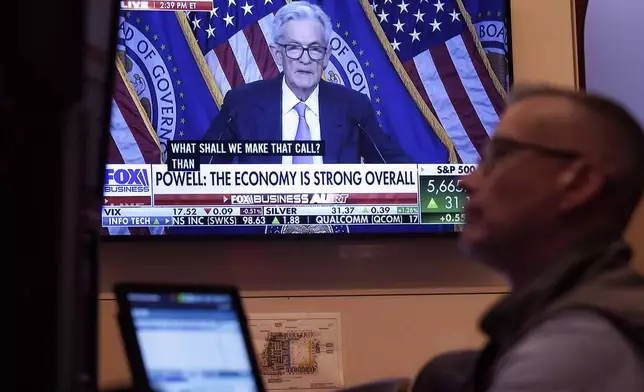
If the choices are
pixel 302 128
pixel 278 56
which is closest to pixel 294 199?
pixel 302 128

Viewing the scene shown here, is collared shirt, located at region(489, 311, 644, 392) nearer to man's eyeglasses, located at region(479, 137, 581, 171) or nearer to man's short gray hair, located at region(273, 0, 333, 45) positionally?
man's eyeglasses, located at region(479, 137, 581, 171)

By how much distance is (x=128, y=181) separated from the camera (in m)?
2.33

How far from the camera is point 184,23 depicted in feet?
8.00

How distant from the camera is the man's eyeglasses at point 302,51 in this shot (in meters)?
2.46

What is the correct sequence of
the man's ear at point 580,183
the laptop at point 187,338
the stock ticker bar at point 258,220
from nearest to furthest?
1. the laptop at point 187,338
2. the man's ear at point 580,183
3. the stock ticker bar at point 258,220

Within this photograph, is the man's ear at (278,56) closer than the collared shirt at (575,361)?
No

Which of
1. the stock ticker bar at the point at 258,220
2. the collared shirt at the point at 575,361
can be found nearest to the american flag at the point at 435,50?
the stock ticker bar at the point at 258,220

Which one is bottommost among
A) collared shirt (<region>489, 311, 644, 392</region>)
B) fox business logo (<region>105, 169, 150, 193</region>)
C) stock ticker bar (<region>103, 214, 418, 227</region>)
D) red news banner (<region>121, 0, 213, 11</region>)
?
collared shirt (<region>489, 311, 644, 392</region>)

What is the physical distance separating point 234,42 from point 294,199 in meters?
0.53

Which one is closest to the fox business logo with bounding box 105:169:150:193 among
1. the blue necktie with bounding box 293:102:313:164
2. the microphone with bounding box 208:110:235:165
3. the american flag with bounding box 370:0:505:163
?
the microphone with bounding box 208:110:235:165

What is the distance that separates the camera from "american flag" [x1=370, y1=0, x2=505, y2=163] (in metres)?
2.51

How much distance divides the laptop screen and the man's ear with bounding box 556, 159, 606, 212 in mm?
659

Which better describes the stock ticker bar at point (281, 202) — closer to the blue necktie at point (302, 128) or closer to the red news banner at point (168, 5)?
the blue necktie at point (302, 128)

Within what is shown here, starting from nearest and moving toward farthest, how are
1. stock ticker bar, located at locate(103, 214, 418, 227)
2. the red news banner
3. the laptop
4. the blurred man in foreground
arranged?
1. the laptop
2. the blurred man in foreground
3. stock ticker bar, located at locate(103, 214, 418, 227)
4. the red news banner
